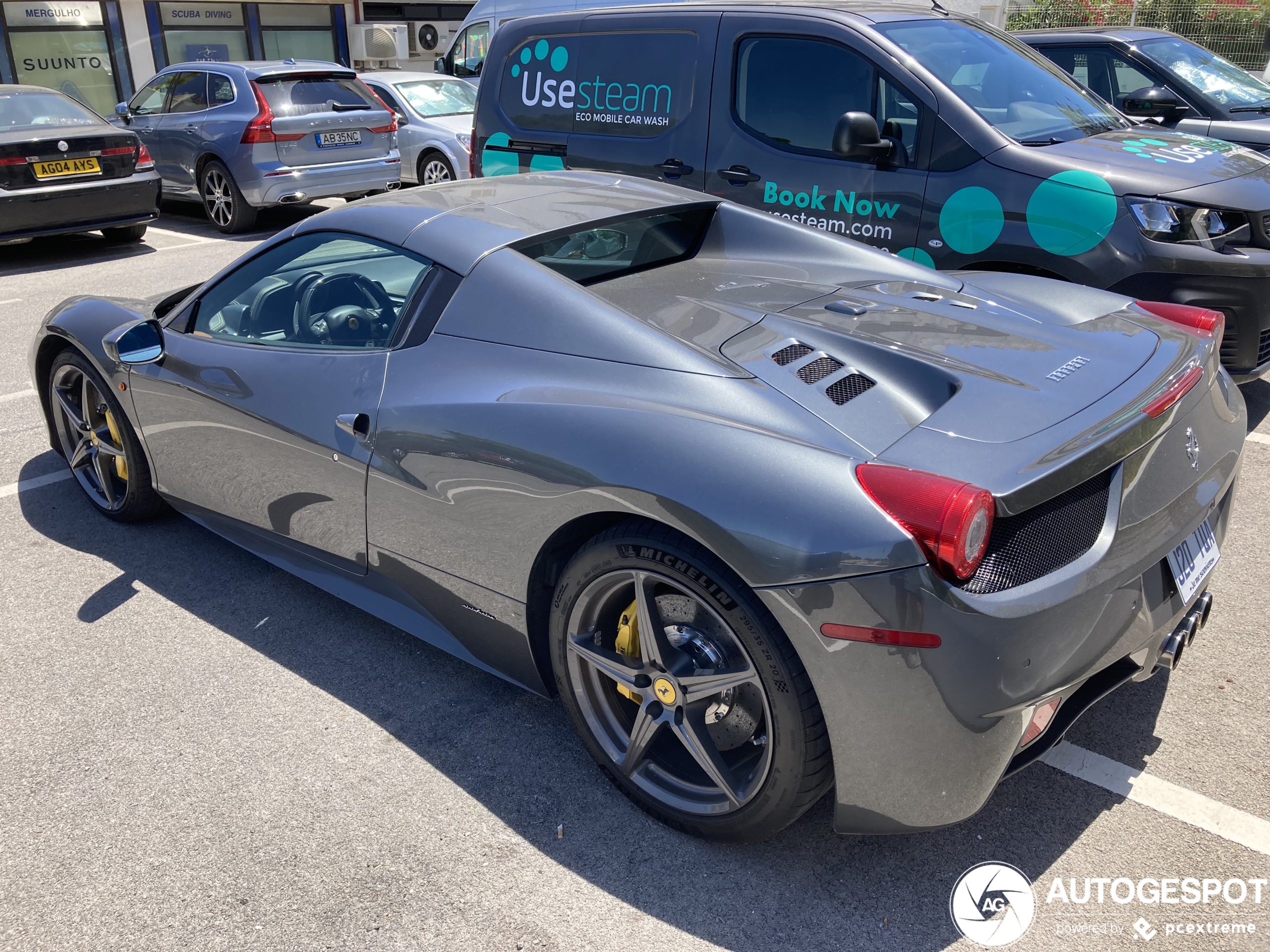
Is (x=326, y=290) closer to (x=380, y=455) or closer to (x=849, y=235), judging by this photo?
(x=380, y=455)

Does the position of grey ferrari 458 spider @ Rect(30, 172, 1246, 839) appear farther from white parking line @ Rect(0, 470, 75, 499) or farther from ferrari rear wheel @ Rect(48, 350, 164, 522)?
white parking line @ Rect(0, 470, 75, 499)

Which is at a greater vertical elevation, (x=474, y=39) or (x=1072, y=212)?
(x=474, y=39)

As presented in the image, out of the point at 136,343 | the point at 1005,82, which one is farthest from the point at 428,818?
the point at 1005,82

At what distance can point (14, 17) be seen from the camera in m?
17.4

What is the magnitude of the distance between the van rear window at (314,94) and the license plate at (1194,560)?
10071 mm

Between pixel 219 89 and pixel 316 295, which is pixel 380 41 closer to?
pixel 219 89

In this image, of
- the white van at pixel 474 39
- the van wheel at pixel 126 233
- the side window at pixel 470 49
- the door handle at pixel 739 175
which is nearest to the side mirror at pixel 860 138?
the door handle at pixel 739 175

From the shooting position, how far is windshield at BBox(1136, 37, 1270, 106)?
7820 mm

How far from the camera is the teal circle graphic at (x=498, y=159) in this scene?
6.55 meters

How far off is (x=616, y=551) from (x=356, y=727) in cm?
113

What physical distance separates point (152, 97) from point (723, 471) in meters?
12.1

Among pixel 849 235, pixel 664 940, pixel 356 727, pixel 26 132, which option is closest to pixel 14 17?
pixel 26 132

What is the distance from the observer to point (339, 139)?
1077 centimetres

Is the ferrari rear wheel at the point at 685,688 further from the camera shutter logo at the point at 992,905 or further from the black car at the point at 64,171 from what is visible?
the black car at the point at 64,171
